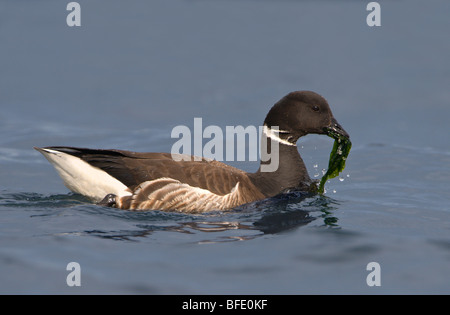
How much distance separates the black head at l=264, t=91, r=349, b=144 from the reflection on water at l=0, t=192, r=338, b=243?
1.03 metres

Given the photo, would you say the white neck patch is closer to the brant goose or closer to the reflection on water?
the brant goose

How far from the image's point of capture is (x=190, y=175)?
10.1 m

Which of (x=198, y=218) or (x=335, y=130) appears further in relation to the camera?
(x=335, y=130)

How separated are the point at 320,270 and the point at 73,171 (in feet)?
13.4

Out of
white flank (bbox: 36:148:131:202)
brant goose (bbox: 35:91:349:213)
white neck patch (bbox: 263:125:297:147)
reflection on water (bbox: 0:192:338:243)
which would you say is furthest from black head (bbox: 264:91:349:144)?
white flank (bbox: 36:148:131:202)

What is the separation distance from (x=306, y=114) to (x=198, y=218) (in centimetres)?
231

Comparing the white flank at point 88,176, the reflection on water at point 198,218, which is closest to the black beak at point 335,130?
the reflection on water at point 198,218

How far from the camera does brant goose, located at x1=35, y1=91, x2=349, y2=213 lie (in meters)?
10.0

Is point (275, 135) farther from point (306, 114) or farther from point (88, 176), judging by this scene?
point (88, 176)

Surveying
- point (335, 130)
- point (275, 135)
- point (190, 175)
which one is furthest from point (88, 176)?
point (335, 130)

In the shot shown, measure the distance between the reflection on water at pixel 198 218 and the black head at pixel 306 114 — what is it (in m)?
1.03

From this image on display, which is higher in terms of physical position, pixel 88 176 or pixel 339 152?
pixel 339 152

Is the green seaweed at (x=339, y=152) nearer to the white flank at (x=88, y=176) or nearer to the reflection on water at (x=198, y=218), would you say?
the reflection on water at (x=198, y=218)
